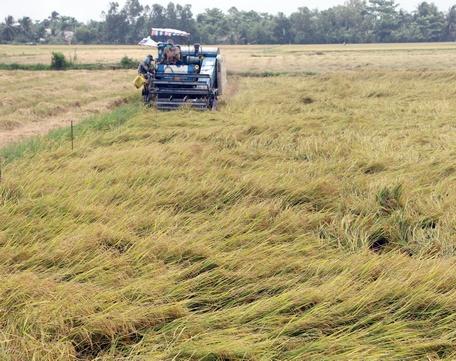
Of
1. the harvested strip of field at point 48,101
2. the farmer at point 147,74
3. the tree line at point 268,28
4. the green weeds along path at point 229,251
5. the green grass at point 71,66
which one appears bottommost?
the green weeds along path at point 229,251

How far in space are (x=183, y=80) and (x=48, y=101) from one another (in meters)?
4.15

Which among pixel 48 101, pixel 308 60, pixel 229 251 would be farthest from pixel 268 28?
pixel 229 251

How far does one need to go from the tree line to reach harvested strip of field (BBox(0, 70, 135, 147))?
200 feet

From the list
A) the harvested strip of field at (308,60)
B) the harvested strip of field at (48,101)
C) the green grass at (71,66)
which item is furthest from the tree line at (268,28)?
the harvested strip of field at (48,101)

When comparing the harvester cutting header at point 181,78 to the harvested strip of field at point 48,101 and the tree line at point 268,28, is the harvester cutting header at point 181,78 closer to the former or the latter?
the harvested strip of field at point 48,101

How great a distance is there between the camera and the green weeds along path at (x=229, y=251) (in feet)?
8.36

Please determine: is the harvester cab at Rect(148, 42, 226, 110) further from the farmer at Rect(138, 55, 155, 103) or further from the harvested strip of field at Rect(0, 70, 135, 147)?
the harvested strip of field at Rect(0, 70, 135, 147)

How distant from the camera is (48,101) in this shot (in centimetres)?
1364

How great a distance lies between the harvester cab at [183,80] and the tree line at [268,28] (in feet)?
217

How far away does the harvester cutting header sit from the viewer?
11.6 m

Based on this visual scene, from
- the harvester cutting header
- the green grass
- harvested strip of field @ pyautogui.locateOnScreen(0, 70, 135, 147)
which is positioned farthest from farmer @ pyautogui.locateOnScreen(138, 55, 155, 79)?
the green grass

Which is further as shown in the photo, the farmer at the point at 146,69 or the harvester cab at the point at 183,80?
the farmer at the point at 146,69

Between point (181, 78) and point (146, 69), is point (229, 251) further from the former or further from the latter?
point (146, 69)

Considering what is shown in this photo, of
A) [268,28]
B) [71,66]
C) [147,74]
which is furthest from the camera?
[268,28]
